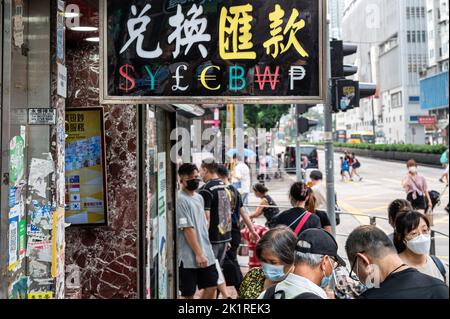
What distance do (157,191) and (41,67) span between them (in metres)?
2.63

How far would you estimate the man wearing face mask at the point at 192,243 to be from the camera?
534cm

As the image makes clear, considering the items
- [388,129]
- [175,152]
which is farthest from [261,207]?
[388,129]

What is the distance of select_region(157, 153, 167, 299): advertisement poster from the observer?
536 cm

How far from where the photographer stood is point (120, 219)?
14.3 feet

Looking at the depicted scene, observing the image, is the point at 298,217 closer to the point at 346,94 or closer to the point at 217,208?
the point at 217,208

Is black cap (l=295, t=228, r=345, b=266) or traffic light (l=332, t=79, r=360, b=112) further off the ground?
traffic light (l=332, t=79, r=360, b=112)

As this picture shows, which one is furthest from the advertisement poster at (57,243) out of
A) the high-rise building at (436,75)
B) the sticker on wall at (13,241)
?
the high-rise building at (436,75)

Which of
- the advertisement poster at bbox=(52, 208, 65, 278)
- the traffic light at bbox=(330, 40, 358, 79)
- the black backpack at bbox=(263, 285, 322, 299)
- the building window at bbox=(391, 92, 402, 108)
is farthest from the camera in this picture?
the building window at bbox=(391, 92, 402, 108)

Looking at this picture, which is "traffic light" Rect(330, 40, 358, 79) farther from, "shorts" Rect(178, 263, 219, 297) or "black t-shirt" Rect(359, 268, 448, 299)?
"black t-shirt" Rect(359, 268, 448, 299)

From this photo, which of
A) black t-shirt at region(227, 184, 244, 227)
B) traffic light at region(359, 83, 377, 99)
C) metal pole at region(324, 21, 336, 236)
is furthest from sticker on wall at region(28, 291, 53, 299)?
traffic light at region(359, 83, 377, 99)

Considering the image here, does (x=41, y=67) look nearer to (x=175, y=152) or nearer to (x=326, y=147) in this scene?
(x=175, y=152)

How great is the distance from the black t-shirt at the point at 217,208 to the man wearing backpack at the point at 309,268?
11.2ft

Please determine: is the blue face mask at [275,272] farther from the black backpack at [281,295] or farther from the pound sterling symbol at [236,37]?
the pound sterling symbol at [236,37]

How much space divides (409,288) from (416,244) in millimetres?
886
